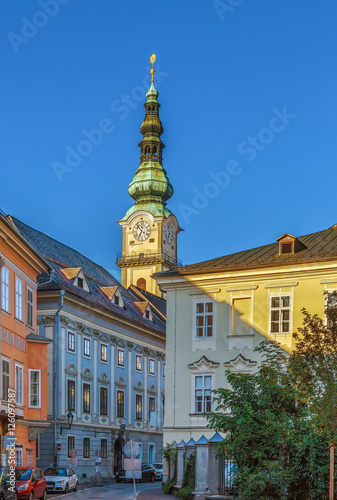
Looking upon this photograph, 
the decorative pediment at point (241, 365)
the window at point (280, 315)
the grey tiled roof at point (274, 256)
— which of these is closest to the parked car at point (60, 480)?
the decorative pediment at point (241, 365)

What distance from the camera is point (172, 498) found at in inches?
1179

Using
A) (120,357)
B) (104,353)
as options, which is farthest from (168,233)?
(104,353)

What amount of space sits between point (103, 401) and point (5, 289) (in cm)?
2409

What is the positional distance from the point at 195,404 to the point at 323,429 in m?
18.1

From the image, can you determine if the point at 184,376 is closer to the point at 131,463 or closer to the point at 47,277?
the point at 131,463

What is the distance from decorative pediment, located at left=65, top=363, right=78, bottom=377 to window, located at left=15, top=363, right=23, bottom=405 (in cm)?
1402

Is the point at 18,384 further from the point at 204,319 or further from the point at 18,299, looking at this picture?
the point at 204,319

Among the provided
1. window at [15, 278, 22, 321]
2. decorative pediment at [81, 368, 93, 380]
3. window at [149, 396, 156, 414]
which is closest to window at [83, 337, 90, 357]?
decorative pediment at [81, 368, 93, 380]

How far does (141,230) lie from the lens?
106938 mm

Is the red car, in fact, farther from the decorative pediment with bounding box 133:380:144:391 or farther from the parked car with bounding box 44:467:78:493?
the decorative pediment with bounding box 133:380:144:391

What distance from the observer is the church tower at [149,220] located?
106m

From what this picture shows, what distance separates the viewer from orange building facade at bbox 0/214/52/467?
35219mm

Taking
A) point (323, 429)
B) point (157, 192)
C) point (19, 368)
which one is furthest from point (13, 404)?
point (157, 192)

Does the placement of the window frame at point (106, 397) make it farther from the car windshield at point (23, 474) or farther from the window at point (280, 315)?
the car windshield at point (23, 474)
